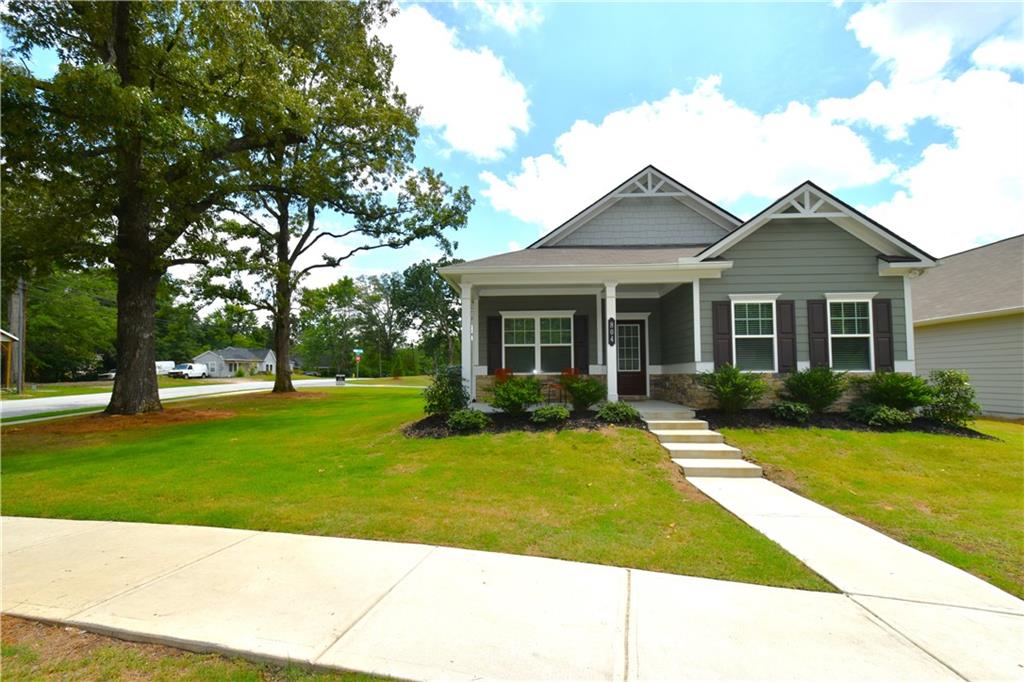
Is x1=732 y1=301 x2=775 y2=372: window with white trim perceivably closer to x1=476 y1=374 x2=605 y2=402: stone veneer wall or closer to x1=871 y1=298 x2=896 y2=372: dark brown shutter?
x1=871 y1=298 x2=896 y2=372: dark brown shutter

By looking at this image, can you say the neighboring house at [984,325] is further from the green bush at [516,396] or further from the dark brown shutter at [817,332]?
the green bush at [516,396]

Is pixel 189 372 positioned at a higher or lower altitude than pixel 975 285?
lower

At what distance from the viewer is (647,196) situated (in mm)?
13875

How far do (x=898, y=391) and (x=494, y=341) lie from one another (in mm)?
8869

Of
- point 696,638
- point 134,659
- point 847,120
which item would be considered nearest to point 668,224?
point 847,120

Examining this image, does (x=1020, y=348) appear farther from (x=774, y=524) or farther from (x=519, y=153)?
(x=519, y=153)

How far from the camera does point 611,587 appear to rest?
3.35 m

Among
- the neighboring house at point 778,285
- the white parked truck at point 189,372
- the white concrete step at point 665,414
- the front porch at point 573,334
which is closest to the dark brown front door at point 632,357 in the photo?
the front porch at point 573,334

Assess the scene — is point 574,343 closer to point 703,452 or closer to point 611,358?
point 611,358

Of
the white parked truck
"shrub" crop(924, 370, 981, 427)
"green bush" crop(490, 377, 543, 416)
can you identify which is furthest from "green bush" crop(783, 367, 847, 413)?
the white parked truck

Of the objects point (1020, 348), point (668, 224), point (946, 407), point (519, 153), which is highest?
point (519, 153)

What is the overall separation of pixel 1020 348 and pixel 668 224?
31.0ft

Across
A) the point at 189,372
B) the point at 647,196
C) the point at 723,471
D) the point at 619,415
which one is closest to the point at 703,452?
the point at 723,471

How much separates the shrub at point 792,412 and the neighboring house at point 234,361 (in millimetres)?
65221
